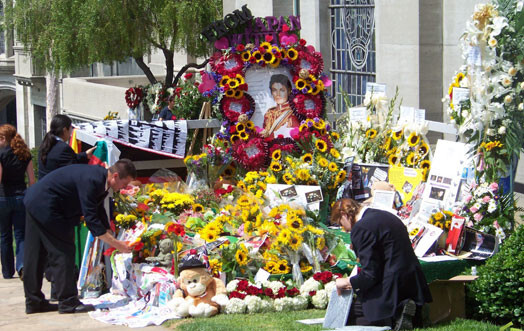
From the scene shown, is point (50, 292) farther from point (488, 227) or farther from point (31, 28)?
point (31, 28)

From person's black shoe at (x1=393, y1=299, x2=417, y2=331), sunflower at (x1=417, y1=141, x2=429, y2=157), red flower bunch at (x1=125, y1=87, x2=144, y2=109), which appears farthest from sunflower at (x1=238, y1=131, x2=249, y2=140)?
red flower bunch at (x1=125, y1=87, x2=144, y2=109)

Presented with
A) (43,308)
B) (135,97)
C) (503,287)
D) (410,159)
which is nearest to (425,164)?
(410,159)

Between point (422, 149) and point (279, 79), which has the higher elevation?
point (279, 79)

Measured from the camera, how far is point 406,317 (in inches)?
266

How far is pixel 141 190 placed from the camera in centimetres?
1005

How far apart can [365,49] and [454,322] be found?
9.29m

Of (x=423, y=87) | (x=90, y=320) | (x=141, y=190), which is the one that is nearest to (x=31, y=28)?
(x=423, y=87)

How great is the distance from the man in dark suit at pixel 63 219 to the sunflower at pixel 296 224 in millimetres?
1587

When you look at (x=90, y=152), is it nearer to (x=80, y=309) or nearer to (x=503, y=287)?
(x=80, y=309)

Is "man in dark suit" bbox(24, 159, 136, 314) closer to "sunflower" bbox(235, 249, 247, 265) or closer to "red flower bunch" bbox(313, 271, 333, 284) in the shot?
"sunflower" bbox(235, 249, 247, 265)

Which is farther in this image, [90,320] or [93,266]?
[93,266]

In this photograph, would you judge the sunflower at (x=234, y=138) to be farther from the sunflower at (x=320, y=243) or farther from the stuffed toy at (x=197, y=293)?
the stuffed toy at (x=197, y=293)

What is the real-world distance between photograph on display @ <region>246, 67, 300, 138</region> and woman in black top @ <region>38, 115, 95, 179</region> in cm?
290

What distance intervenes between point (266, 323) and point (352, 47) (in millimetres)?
9994
